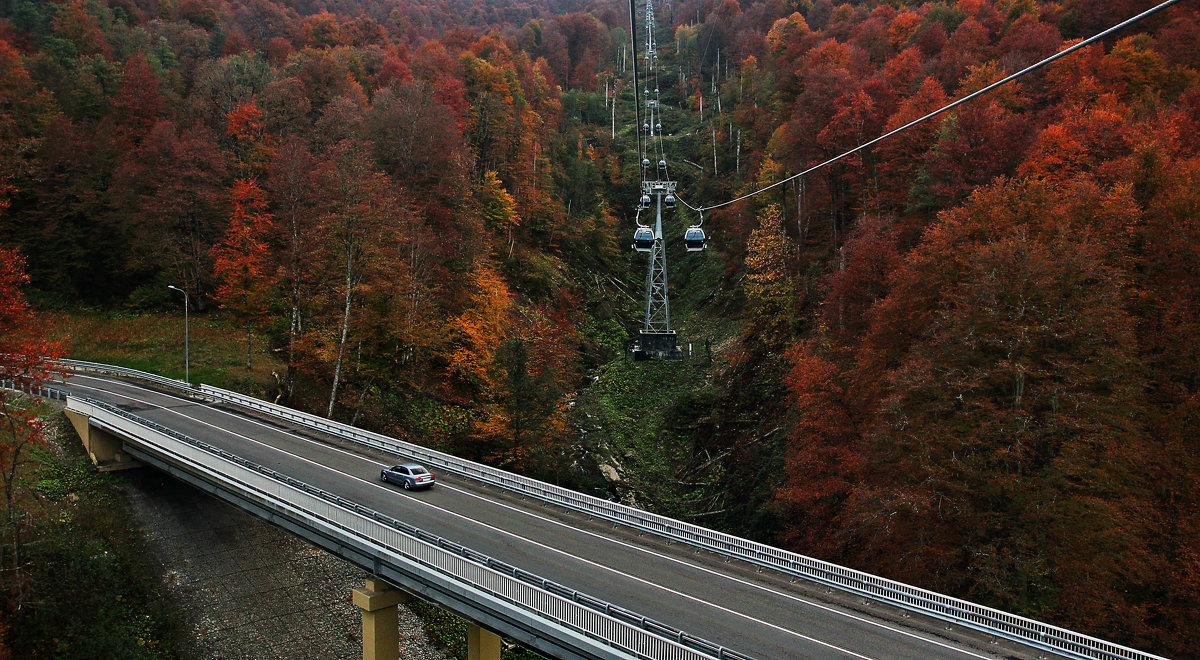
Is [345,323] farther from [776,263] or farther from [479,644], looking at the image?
[776,263]

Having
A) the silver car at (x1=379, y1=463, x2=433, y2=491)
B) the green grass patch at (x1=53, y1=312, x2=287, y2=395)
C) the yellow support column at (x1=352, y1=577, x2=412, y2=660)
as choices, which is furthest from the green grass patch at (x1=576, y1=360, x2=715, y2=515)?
the green grass patch at (x1=53, y1=312, x2=287, y2=395)

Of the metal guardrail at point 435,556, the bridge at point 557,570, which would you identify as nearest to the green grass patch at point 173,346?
the bridge at point 557,570

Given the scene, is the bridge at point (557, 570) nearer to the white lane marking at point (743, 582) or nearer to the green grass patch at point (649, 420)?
the white lane marking at point (743, 582)

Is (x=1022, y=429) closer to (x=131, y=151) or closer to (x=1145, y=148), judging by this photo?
(x=1145, y=148)

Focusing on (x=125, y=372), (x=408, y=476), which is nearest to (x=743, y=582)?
(x=408, y=476)

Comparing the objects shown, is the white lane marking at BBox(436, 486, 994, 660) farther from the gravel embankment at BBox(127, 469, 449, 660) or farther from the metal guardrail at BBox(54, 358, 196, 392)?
the metal guardrail at BBox(54, 358, 196, 392)

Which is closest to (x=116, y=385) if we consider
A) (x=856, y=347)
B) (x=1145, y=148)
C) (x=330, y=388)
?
(x=330, y=388)

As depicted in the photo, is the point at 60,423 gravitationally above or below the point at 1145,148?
below
